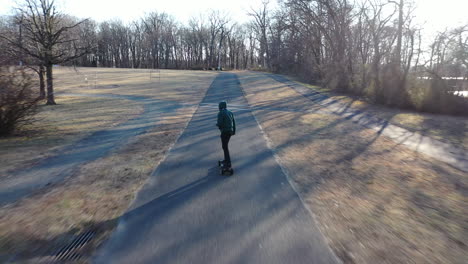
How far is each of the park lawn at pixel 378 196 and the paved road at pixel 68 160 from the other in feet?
17.3

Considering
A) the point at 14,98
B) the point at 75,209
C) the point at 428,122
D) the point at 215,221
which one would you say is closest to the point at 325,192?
the point at 215,221

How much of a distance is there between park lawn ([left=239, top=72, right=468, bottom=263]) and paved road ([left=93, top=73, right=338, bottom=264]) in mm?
440

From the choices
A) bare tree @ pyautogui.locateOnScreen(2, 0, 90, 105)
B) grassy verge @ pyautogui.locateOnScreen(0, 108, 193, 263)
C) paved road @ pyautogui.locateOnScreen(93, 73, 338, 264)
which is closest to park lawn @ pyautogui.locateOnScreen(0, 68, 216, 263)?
grassy verge @ pyautogui.locateOnScreen(0, 108, 193, 263)

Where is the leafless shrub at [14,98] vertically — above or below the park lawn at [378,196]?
above

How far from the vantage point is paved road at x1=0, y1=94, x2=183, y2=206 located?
5719mm

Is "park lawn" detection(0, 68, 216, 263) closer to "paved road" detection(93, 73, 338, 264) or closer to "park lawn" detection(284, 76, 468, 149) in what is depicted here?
"paved road" detection(93, 73, 338, 264)

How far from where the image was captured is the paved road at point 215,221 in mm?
3590

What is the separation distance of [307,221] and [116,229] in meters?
2.91

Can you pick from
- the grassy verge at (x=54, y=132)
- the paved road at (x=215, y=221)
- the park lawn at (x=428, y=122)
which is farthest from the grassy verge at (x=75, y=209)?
the park lawn at (x=428, y=122)

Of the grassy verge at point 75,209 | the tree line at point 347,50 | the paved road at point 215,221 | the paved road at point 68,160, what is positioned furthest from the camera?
the tree line at point 347,50

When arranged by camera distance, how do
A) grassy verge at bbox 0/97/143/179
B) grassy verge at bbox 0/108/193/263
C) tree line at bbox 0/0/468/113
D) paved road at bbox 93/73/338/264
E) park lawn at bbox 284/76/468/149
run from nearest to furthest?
1. paved road at bbox 93/73/338/264
2. grassy verge at bbox 0/108/193/263
3. grassy verge at bbox 0/97/143/179
4. park lawn at bbox 284/76/468/149
5. tree line at bbox 0/0/468/113

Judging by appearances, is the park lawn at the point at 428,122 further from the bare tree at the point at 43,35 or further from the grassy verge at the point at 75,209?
the bare tree at the point at 43,35

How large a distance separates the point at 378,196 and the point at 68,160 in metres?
7.63

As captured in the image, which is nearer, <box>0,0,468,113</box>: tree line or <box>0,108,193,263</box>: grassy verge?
<box>0,108,193,263</box>: grassy verge
